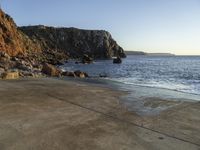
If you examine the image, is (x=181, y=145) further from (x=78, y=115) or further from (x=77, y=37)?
(x=77, y=37)

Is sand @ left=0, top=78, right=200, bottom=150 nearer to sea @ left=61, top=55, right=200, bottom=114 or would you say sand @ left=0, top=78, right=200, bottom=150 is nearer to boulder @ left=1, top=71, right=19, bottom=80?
sea @ left=61, top=55, right=200, bottom=114

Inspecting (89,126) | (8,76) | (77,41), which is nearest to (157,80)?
(8,76)

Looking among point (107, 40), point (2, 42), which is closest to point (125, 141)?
point (2, 42)

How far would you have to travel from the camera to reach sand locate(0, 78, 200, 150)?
16.7 feet

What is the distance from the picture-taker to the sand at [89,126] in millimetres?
5098

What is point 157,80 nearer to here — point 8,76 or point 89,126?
point 8,76

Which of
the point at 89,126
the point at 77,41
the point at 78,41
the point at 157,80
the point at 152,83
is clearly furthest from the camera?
the point at 78,41

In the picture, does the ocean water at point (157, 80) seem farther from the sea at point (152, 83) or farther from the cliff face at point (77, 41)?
the cliff face at point (77, 41)

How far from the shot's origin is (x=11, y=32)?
5981 cm

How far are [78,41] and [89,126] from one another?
503 ft

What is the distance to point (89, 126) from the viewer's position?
620 cm


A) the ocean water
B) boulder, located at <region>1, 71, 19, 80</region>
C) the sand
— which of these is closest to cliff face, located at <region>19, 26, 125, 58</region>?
the ocean water

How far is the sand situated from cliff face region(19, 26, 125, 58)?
134 metres

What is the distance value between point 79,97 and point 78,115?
292cm
